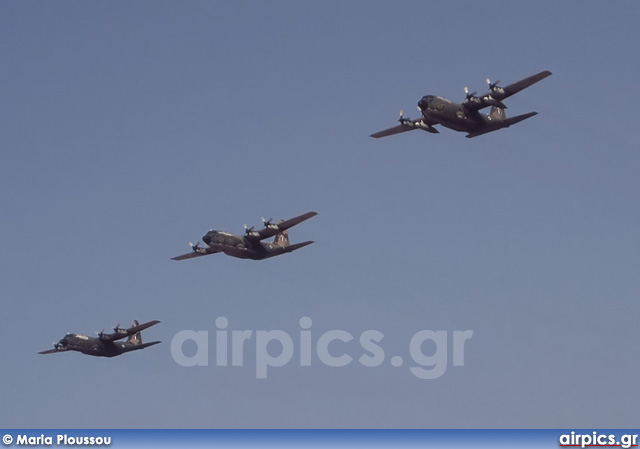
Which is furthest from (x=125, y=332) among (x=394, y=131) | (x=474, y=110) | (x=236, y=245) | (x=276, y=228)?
(x=474, y=110)

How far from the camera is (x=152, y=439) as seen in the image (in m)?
196

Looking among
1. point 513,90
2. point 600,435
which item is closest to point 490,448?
point 600,435

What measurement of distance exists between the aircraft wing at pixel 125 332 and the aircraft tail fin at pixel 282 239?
1885 centimetres

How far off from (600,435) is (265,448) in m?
60.1

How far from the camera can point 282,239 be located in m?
137

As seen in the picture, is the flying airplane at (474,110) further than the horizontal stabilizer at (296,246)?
No

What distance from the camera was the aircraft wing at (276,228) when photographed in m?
127

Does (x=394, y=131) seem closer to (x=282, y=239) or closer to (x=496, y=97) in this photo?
(x=496, y=97)

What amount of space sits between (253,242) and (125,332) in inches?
979

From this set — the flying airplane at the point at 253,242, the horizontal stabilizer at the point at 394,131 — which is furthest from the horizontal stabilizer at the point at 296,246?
the horizontal stabilizer at the point at 394,131

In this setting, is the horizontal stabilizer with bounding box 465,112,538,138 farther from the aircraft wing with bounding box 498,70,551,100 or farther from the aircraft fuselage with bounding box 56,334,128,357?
the aircraft fuselage with bounding box 56,334,128,357

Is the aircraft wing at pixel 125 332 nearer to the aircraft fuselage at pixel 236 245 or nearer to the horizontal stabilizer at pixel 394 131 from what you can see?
the aircraft fuselage at pixel 236 245

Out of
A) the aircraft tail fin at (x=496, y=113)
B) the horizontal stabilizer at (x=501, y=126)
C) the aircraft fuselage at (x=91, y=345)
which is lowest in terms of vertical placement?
the aircraft fuselage at (x=91, y=345)

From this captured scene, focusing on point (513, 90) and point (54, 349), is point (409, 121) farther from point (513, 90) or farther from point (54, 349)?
point (54, 349)
